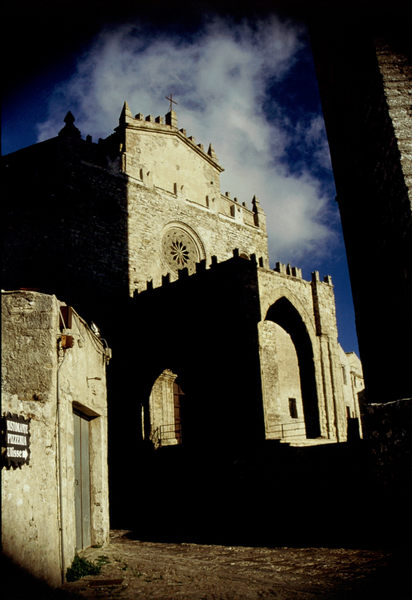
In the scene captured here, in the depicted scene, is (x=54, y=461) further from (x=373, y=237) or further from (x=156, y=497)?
(x=156, y=497)

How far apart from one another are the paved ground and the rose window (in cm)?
1620

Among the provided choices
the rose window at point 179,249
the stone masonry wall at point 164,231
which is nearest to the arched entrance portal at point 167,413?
the stone masonry wall at point 164,231

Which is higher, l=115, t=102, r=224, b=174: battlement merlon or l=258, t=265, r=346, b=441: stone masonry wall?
l=115, t=102, r=224, b=174: battlement merlon

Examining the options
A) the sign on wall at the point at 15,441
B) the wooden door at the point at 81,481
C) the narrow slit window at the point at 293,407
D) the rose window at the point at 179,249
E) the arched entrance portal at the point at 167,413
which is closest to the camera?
the sign on wall at the point at 15,441

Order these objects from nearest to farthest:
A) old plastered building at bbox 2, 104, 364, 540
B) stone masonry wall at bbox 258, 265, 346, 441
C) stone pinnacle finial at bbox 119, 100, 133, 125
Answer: old plastered building at bbox 2, 104, 364, 540 → stone masonry wall at bbox 258, 265, 346, 441 → stone pinnacle finial at bbox 119, 100, 133, 125

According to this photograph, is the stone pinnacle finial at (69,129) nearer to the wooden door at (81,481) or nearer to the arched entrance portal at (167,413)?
the arched entrance portal at (167,413)

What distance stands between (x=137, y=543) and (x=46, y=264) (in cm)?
1261

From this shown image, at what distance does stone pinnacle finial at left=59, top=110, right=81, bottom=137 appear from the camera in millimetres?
22422

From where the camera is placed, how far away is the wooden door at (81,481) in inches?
292

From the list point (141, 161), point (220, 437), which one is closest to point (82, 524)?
point (220, 437)

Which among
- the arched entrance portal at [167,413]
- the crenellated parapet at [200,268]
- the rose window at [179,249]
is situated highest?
the rose window at [179,249]

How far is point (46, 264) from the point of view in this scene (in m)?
20.3

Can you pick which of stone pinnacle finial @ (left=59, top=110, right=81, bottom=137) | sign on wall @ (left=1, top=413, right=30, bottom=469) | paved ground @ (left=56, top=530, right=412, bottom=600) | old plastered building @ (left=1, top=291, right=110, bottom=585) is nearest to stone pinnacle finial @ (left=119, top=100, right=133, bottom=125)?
stone pinnacle finial @ (left=59, top=110, right=81, bottom=137)

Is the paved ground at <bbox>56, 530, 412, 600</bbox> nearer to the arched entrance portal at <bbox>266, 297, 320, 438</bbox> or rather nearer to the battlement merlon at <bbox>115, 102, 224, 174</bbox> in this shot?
the arched entrance portal at <bbox>266, 297, 320, 438</bbox>
